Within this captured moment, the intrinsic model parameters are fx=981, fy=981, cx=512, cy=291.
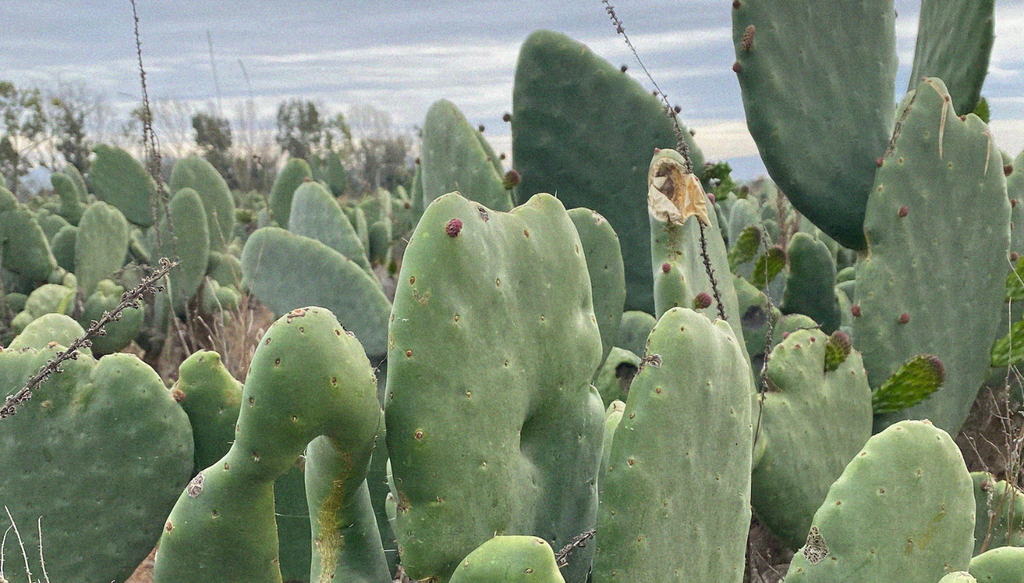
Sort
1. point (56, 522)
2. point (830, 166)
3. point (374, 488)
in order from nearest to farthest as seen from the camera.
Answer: point (56, 522) → point (374, 488) → point (830, 166)

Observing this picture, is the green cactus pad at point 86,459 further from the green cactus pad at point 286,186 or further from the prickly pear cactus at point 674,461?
the green cactus pad at point 286,186

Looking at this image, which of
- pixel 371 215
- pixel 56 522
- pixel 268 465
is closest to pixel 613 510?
pixel 268 465

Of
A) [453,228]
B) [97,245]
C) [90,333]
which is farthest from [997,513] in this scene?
[97,245]

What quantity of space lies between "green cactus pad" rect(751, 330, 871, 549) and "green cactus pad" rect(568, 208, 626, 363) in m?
0.41

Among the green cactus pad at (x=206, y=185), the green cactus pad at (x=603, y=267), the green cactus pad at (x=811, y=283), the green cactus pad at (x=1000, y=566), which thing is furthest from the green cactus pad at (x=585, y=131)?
the green cactus pad at (x=206, y=185)

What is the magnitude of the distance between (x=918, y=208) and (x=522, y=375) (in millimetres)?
1527

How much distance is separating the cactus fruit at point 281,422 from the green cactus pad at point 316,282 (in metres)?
1.68

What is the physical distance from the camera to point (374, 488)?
1983 mm

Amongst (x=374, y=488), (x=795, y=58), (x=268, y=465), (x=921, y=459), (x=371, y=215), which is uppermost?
(x=795, y=58)

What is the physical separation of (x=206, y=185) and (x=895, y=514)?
184 inches

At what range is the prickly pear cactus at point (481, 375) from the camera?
123 centimetres

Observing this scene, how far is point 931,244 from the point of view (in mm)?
2467

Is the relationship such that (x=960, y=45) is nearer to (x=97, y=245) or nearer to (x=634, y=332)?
(x=634, y=332)

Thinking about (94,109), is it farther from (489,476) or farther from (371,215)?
(489,476)
